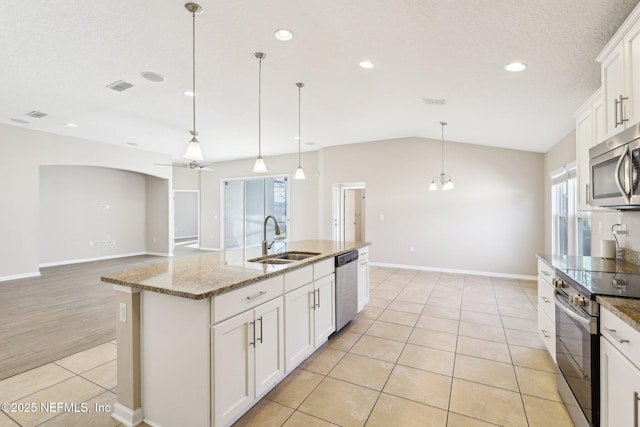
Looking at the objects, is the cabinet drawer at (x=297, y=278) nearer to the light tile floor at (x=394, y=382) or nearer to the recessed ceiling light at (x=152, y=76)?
the light tile floor at (x=394, y=382)

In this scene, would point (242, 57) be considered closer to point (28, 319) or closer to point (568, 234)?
point (28, 319)

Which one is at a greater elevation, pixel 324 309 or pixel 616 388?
pixel 616 388

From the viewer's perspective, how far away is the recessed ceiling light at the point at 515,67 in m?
2.53

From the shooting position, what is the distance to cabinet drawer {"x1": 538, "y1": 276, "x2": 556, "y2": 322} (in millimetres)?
2364

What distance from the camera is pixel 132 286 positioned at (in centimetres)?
182

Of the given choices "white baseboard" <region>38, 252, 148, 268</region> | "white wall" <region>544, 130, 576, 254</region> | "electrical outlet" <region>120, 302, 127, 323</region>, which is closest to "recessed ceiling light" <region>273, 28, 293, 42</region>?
"electrical outlet" <region>120, 302, 127, 323</region>

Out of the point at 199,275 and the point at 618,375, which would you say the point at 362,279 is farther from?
the point at 618,375

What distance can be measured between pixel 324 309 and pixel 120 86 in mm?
3744

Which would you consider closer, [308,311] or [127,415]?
[127,415]

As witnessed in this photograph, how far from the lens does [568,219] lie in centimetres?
439

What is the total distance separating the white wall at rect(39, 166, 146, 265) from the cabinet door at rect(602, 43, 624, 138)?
9538mm

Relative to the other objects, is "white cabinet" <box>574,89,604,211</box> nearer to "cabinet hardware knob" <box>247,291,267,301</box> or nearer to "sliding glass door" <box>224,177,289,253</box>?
"cabinet hardware knob" <box>247,291,267,301</box>

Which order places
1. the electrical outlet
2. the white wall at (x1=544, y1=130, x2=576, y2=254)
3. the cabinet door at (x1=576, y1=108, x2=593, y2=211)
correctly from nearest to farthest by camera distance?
the electrical outlet < the cabinet door at (x1=576, y1=108, x2=593, y2=211) < the white wall at (x1=544, y1=130, x2=576, y2=254)

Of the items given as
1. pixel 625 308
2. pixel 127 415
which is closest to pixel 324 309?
pixel 127 415
